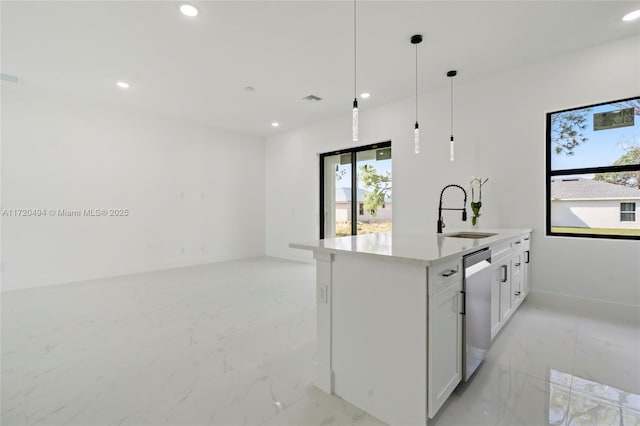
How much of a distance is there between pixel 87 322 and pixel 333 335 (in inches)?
108

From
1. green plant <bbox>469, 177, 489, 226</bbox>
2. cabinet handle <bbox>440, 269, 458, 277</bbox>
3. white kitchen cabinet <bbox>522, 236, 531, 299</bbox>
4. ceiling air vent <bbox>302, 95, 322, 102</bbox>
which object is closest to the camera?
cabinet handle <bbox>440, 269, 458, 277</bbox>

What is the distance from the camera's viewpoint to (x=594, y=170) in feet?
10.6

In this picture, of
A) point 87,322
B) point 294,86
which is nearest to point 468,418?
point 87,322

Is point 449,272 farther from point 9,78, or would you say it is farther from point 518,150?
point 9,78

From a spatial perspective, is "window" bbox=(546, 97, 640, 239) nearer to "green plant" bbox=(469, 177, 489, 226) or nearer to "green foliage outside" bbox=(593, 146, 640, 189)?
"green foliage outside" bbox=(593, 146, 640, 189)

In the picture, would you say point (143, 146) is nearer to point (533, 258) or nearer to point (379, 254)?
point (379, 254)

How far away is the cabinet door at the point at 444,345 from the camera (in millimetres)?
1457

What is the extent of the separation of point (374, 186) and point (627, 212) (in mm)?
3188

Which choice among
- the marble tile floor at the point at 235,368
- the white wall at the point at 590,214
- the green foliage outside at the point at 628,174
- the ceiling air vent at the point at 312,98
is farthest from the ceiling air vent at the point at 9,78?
the green foliage outside at the point at 628,174

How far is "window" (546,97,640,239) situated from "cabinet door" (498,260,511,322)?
1.31 m

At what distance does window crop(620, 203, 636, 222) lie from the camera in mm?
3041

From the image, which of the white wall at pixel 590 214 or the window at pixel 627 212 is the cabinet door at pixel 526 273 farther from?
the window at pixel 627 212

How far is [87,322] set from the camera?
298 cm

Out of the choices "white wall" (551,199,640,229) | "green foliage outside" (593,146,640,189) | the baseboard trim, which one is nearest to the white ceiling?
"green foliage outside" (593,146,640,189)
